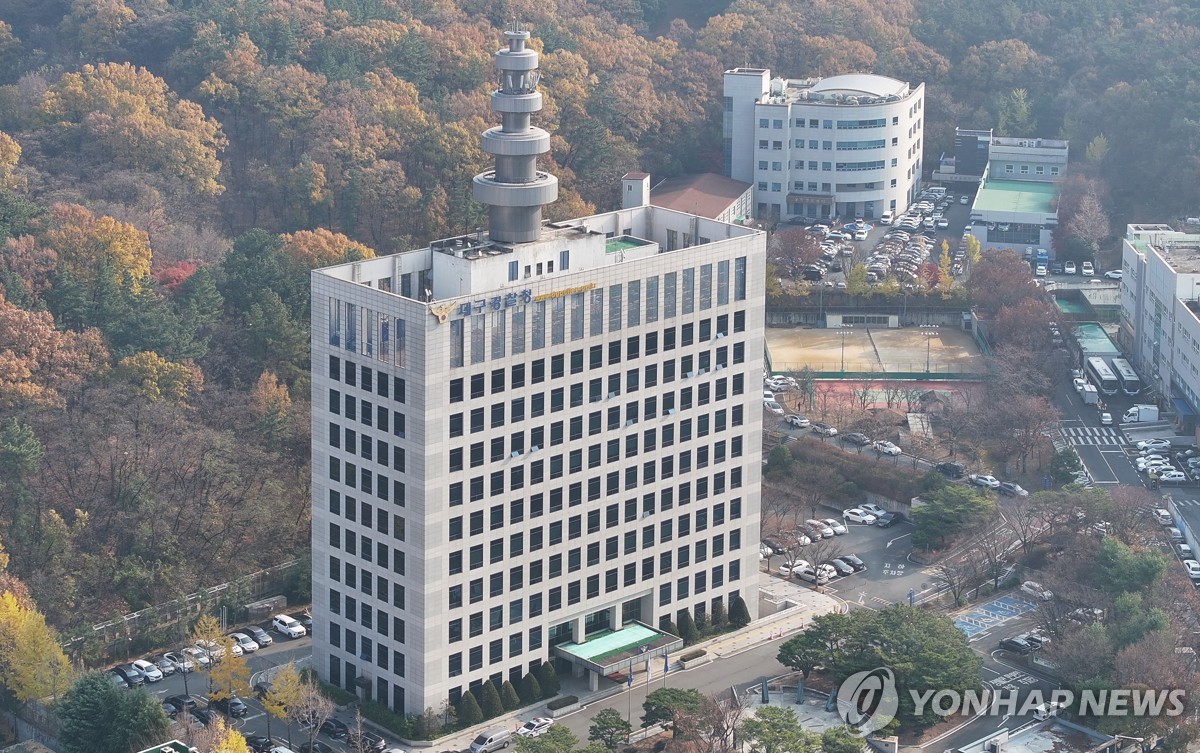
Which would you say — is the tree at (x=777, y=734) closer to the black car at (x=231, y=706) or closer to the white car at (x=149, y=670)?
the black car at (x=231, y=706)

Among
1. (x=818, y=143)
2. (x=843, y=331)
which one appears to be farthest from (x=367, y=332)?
(x=818, y=143)

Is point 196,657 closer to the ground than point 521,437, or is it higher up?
closer to the ground

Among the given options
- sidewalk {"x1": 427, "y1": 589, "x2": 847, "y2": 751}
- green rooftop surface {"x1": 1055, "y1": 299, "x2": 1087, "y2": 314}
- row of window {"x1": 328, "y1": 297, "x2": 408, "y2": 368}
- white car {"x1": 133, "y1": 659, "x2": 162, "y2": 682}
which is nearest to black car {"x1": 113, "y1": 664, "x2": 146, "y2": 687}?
white car {"x1": 133, "y1": 659, "x2": 162, "y2": 682}

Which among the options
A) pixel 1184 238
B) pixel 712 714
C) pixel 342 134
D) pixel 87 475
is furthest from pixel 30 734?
pixel 1184 238

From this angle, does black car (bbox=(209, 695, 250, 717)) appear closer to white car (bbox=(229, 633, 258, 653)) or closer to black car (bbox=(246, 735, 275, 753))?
black car (bbox=(246, 735, 275, 753))

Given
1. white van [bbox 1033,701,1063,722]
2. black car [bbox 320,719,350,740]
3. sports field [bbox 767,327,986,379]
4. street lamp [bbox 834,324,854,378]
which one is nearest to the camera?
black car [bbox 320,719,350,740]

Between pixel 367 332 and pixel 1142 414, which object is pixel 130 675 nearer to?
pixel 367 332

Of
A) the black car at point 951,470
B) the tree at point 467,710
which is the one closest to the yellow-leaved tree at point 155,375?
the tree at point 467,710

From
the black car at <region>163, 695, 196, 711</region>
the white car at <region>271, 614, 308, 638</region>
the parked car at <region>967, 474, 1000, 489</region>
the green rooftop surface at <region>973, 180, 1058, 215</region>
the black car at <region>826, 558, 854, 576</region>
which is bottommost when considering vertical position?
the black car at <region>163, 695, 196, 711</region>
